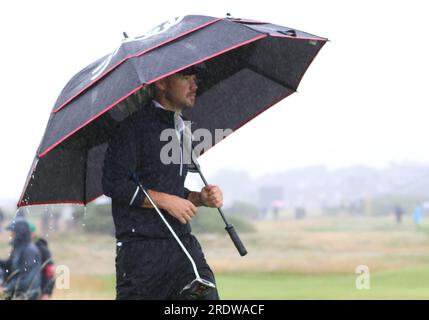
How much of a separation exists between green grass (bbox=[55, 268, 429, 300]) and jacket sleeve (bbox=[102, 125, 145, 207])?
9.85 metres

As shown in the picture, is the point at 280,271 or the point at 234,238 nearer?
the point at 234,238

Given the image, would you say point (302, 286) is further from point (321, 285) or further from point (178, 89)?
point (178, 89)

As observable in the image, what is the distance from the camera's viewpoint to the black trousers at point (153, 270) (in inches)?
211

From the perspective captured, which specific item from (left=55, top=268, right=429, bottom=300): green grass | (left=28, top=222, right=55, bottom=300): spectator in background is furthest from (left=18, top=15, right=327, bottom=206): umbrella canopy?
(left=55, top=268, right=429, bottom=300): green grass

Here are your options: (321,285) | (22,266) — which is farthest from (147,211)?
(321,285)

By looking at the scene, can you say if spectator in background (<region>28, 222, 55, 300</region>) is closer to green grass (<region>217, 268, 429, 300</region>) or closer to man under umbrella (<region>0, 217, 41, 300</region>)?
man under umbrella (<region>0, 217, 41, 300</region>)

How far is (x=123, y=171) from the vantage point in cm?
532

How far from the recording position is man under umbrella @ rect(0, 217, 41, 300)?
35.6ft

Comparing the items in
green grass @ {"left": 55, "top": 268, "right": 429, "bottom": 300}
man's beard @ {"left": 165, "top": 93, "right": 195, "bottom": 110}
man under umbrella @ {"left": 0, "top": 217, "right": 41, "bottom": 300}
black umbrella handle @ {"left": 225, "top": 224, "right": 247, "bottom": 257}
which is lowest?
black umbrella handle @ {"left": 225, "top": 224, "right": 247, "bottom": 257}

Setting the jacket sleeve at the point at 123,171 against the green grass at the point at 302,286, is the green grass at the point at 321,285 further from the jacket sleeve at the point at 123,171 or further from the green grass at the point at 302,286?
the jacket sleeve at the point at 123,171

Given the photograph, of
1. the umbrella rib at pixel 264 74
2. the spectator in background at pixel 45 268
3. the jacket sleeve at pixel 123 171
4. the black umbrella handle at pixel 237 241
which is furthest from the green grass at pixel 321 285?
the jacket sleeve at pixel 123 171

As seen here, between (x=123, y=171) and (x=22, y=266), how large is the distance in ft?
20.9
